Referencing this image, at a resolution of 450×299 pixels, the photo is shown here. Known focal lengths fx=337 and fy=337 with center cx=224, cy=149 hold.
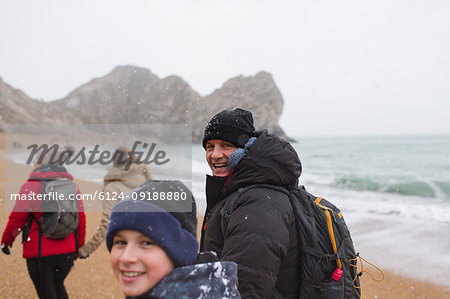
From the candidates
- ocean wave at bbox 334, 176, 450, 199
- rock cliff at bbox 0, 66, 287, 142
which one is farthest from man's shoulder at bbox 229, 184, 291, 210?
rock cliff at bbox 0, 66, 287, 142

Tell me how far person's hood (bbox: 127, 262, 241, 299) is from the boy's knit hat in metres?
0.06

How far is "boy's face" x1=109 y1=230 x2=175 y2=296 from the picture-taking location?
1.18 m

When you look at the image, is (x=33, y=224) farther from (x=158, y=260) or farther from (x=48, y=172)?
(x=158, y=260)

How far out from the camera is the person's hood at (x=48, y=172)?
121 inches

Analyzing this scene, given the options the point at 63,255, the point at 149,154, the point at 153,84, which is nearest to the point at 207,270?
the point at 63,255

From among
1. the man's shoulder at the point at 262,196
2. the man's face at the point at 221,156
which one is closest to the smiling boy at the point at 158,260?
the man's shoulder at the point at 262,196

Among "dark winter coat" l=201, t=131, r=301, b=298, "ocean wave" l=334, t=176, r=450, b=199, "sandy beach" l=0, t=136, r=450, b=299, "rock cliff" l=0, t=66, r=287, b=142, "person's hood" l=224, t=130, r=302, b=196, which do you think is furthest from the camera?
"rock cliff" l=0, t=66, r=287, b=142

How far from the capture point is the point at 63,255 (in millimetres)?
3293

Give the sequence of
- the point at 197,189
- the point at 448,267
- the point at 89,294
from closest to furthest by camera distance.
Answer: the point at 89,294
the point at 448,267
the point at 197,189

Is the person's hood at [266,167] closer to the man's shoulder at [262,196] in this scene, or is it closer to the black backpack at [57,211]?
the man's shoulder at [262,196]

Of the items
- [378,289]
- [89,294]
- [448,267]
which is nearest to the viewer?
[89,294]

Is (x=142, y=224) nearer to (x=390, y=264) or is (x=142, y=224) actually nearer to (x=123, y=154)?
Answer: (x=123, y=154)

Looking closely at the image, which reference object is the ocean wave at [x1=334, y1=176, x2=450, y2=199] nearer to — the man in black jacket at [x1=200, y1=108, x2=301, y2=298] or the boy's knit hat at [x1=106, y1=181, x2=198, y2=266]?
the man in black jacket at [x1=200, y1=108, x2=301, y2=298]

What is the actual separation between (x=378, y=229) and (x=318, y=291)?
32.7 feet
